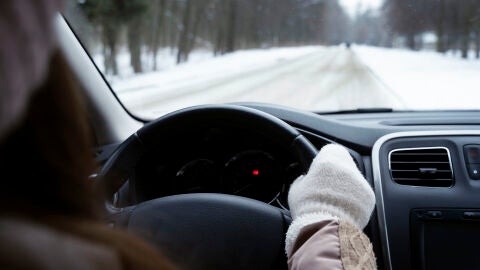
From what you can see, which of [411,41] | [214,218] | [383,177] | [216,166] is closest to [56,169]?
[214,218]

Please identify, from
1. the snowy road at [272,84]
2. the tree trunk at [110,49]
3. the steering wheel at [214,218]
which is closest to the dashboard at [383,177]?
the steering wheel at [214,218]

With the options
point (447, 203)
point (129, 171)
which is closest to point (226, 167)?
point (129, 171)

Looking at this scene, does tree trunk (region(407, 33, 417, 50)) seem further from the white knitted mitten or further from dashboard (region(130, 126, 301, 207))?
the white knitted mitten

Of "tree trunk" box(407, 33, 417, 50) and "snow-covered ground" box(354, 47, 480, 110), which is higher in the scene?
"tree trunk" box(407, 33, 417, 50)

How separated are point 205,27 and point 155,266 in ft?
13.1

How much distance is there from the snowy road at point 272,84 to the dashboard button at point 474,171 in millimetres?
903

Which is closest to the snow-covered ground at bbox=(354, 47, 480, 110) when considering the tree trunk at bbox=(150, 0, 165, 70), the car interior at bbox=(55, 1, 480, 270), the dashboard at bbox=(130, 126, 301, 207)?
the car interior at bbox=(55, 1, 480, 270)

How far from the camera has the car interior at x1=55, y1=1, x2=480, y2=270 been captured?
7.86 ft

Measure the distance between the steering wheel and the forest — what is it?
49.9 inches

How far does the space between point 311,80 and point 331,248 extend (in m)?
3.30

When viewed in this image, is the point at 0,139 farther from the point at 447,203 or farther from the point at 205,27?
the point at 205,27

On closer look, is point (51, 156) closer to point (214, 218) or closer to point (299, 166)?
point (214, 218)

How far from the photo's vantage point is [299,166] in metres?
2.52

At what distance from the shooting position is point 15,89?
0.66m
